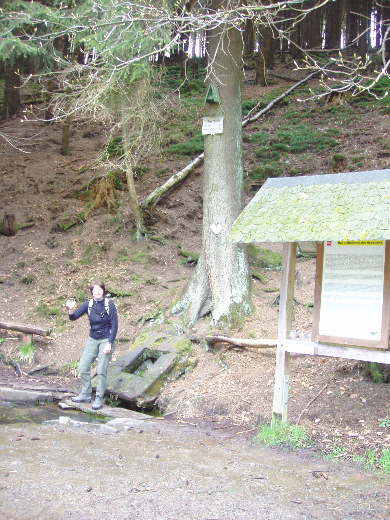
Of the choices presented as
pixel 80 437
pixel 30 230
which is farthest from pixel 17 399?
pixel 30 230

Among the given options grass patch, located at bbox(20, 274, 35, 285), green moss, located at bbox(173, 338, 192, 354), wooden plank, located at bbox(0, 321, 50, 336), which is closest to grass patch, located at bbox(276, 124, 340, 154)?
grass patch, located at bbox(20, 274, 35, 285)

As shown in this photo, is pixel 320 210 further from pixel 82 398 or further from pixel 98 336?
pixel 82 398

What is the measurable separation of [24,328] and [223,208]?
4492 millimetres

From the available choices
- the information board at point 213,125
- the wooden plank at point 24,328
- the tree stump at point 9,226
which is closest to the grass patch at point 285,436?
the wooden plank at point 24,328

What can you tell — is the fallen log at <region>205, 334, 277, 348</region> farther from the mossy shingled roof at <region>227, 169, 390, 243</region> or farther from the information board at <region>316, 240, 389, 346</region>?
the mossy shingled roof at <region>227, 169, 390, 243</region>

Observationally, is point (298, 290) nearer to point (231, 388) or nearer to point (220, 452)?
point (231, 388)

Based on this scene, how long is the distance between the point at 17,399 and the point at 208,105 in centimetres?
633

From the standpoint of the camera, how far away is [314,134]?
18406 millimetres

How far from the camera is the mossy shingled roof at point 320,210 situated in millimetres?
5523

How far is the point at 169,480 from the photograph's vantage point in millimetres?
4996

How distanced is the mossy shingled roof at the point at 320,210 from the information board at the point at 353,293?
1.62ft

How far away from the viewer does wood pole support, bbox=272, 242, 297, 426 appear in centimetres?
648

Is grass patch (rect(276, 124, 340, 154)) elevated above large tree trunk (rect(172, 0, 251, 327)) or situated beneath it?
elevated above

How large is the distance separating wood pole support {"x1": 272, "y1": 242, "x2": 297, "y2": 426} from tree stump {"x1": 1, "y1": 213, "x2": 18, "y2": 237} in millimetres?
9769
